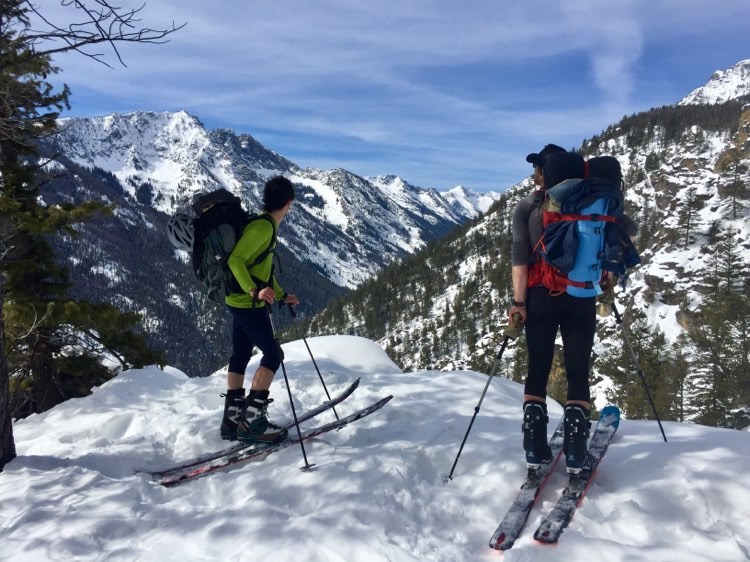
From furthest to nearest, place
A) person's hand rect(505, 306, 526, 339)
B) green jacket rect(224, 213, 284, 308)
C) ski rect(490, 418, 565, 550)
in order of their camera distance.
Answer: green jacket rect(224, 213, 284, 308), person's hand rect(505, 306, 526, 339), ski rect(490, 418, 565, 550)

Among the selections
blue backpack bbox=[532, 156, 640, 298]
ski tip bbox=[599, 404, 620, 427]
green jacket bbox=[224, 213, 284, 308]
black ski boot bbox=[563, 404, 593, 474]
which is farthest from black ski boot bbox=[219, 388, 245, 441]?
ski tip bbox=[599, 404, 620, 427]

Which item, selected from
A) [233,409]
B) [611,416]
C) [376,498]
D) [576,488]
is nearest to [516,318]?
[576,488]

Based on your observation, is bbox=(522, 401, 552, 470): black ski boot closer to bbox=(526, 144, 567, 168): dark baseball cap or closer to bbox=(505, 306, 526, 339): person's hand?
bbox=(505, 306, 526, 339): person's hand

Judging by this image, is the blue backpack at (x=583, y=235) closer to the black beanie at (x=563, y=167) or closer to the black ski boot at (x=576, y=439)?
the black beanie at (x=563, y=167)

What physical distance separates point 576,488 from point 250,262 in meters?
4.01

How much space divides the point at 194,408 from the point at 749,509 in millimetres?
7067

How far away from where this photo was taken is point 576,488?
413 centimetres

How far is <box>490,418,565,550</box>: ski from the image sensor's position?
143 inches

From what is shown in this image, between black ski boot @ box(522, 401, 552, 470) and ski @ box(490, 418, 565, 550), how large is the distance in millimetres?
109

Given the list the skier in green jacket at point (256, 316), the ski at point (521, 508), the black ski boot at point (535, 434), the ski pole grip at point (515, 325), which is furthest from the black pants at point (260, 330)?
the ski at point (521, 508)

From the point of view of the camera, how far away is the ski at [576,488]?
352 cm

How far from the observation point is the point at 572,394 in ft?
14.6

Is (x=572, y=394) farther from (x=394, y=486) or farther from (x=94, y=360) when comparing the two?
(x=94, y=360)

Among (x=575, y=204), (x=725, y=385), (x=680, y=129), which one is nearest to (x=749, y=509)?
(x=575, y=204)
